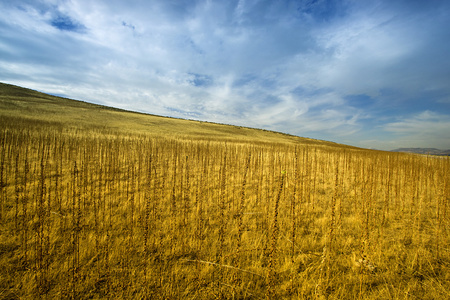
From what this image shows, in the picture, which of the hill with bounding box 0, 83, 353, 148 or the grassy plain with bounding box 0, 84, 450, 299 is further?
the hill with bounding box 0, 83, 353, 148

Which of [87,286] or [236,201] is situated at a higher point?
[236,201]

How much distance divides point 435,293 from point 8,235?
6.76m

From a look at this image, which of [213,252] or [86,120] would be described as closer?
[213,252]

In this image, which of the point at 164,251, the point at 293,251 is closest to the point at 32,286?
the point at 164,251

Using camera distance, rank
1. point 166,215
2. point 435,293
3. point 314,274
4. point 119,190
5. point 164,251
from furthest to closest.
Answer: point 119,190, point 166,215, point 164,251, point 314,274, point 435,293

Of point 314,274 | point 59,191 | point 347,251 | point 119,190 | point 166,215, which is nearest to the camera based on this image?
point 314,274

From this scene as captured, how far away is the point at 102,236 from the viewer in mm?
3281

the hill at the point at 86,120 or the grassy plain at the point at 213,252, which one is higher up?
the hill at the point at 86,120

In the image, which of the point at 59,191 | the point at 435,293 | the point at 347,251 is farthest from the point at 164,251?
the point at 59,191

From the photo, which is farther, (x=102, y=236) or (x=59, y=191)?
(x=59, y=191)

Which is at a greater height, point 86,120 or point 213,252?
point 86,120

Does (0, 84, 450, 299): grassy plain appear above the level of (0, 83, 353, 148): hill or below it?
below

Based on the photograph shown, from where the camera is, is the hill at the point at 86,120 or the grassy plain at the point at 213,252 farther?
the hill at the point at 86,120

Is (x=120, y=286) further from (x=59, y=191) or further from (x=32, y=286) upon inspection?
(x=59, y=191)
